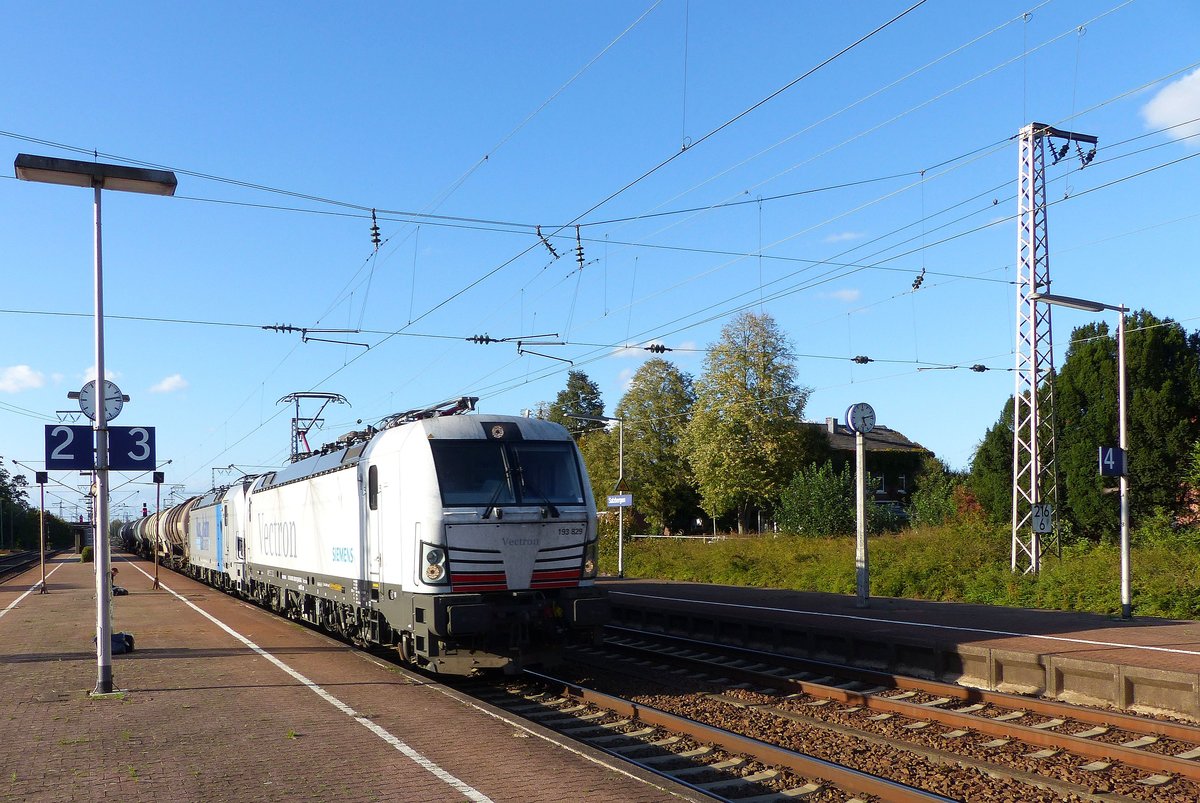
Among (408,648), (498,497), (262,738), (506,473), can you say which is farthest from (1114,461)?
(262,738)

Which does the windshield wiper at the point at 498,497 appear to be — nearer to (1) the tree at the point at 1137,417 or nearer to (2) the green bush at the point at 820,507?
(1) the tree at the point at 1137,417

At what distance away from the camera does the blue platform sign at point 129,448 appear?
11.9 meters

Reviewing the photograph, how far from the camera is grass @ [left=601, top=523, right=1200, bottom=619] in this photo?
62.3 feet

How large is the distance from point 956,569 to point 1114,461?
6955mm

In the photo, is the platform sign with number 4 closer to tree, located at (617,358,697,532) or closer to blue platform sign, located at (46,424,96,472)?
blue platform sign, located at (46,424,96,472)

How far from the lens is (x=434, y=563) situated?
467 inches

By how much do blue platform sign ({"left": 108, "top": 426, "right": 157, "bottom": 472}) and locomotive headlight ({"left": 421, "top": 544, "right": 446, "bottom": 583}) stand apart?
11.1ft

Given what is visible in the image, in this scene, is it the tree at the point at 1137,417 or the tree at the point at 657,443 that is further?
the tree at the point at 657,443

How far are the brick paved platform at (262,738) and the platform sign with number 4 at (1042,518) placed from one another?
553 inches

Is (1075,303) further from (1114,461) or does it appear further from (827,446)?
(827,446)

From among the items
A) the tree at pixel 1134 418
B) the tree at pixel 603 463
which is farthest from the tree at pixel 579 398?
the tree at pixel 1134 418

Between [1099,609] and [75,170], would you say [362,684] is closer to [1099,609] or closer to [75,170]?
[75,170]

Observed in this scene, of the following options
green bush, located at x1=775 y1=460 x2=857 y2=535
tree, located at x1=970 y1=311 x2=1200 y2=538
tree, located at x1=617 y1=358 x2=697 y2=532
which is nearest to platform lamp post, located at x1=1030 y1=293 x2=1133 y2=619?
tree, located at x1=970 y1=311 x2=1200 y2=538

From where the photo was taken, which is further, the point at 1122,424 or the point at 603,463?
the point at 603,463
